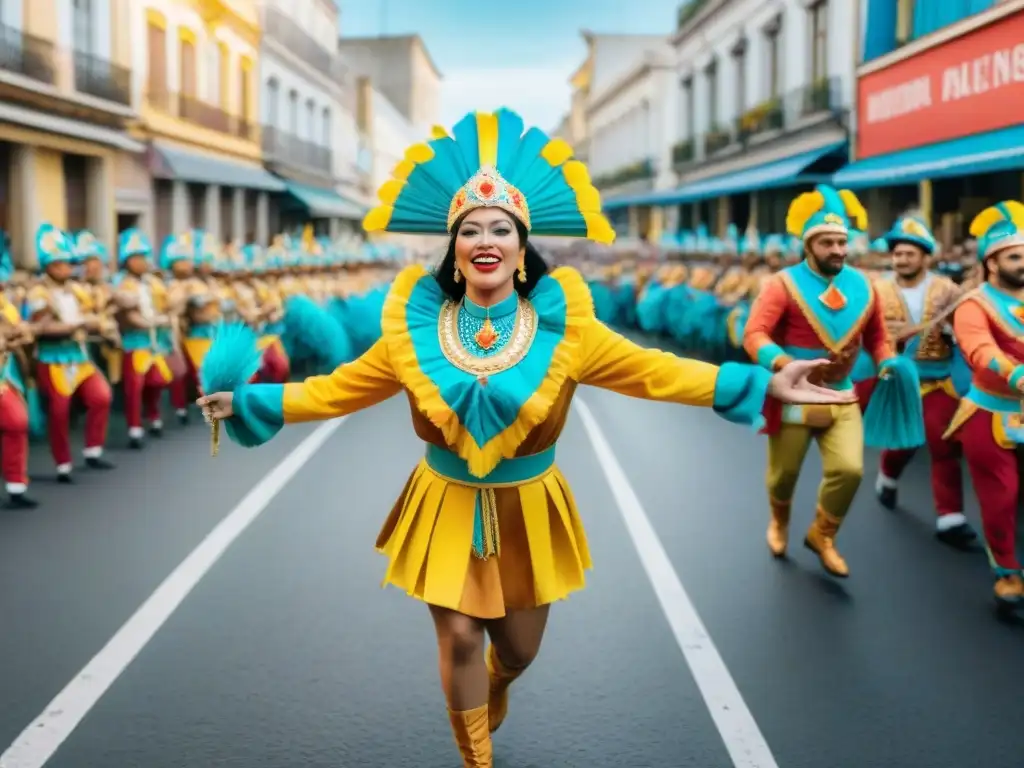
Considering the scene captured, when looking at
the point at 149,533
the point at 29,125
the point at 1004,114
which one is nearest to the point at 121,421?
the point at 149,533

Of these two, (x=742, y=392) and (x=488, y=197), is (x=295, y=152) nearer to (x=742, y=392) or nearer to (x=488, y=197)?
(x=488, y=197)

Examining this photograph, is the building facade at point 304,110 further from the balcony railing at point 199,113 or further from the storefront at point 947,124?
the storefront at point 947,124

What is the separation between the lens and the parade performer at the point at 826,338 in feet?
22.2

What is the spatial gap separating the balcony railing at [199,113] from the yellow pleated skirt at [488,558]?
2642 centimetres

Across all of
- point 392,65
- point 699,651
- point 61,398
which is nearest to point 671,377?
point 699,651

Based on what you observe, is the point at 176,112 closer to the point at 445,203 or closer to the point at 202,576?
the point at 202,576

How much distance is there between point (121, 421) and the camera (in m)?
13.5

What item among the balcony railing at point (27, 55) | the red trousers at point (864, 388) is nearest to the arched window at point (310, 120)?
the balcony railing at point (27, 55)

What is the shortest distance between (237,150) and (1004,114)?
24.8 m

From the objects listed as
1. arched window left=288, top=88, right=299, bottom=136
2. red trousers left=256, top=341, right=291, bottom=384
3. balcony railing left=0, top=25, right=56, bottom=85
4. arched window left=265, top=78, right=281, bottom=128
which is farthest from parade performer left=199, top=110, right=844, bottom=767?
arched window left=288, top=88, right=299, bottom=136

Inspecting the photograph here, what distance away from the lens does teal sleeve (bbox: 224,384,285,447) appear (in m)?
4.18

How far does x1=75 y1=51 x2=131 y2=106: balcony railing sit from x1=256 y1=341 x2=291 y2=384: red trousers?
11.4 meters

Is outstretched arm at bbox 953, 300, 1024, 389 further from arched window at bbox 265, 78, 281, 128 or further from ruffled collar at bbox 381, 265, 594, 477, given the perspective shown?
arched window at bbox 265, 78, 281, 128

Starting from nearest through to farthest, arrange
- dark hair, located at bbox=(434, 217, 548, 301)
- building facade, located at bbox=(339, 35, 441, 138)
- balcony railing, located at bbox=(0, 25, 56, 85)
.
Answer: dark hair, located at bbox=(434, 217, 548, 301)
balcony railing, located at bbox=(0, 25, 56, 85)
building facade, located at bbox=(339, 35, 441, 138)
